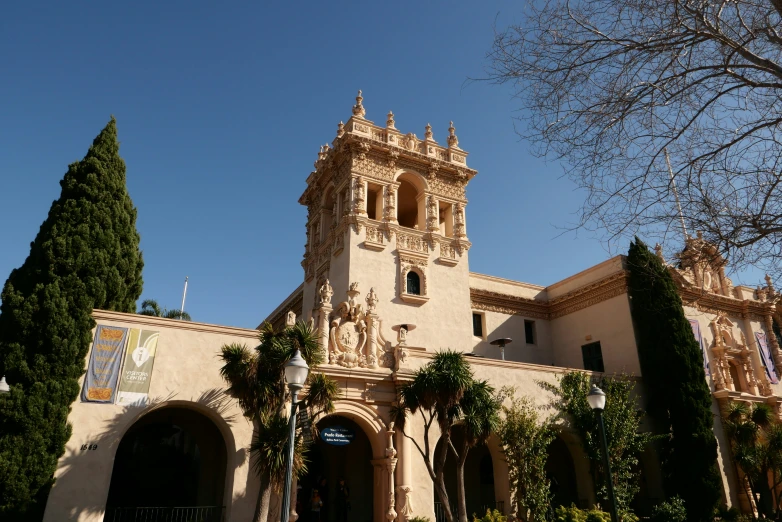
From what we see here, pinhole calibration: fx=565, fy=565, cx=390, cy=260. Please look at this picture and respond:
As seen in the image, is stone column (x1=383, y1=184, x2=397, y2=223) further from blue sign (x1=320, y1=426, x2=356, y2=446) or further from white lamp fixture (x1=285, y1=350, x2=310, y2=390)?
white lamp fixture (x1=285, y1=350, x2=310, y2=390)

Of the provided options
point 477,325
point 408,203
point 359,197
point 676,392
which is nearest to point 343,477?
point 477,325

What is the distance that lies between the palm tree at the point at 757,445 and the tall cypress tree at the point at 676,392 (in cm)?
334

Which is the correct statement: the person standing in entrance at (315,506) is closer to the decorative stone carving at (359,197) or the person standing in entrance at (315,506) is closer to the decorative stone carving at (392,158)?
the decorative stone carving at (359,197)

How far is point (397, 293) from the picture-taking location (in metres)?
27.1

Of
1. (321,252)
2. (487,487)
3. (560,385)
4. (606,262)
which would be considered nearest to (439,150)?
(321,252)

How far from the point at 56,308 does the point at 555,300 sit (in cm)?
2501

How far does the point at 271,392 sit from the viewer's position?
1503 cm

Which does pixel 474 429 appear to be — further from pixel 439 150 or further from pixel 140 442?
pixel 439 150

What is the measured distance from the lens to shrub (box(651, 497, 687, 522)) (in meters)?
22.3

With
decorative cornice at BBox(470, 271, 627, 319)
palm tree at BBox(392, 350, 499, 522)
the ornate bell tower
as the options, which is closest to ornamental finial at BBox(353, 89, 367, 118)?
the ornate bell tower

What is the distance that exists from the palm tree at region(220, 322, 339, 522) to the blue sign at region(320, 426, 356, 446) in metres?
3.18

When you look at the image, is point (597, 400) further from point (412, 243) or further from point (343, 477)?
point (412, 243)

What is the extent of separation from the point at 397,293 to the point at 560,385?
8438mm

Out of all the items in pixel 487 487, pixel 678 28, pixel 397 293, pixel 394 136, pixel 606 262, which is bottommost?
pixel 487 487
